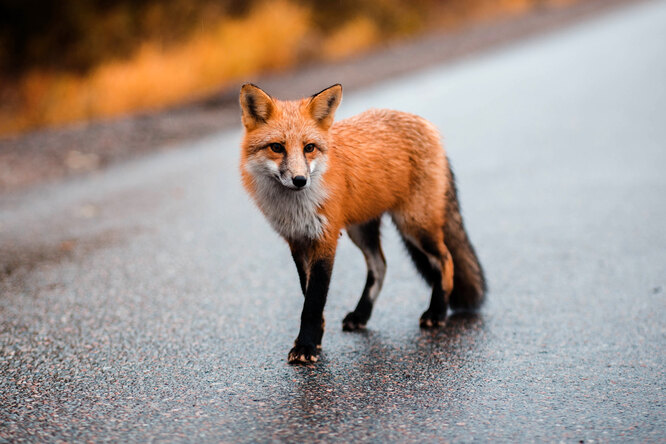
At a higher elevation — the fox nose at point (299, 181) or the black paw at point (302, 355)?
the fox nose at point (299, 181)

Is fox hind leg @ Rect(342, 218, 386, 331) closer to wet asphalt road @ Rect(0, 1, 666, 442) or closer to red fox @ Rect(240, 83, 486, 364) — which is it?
red fox @ Rect(240, 83, 486, 364)

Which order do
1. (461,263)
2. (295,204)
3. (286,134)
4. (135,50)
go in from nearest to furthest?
(286,134) → (295,204) → (461,263) → (135,50)

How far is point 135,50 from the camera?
14.5m

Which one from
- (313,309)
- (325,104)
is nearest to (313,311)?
(313,309)

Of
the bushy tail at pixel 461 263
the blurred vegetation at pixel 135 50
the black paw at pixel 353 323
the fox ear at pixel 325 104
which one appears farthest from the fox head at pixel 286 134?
the blurred vegetation at pixel 135 50

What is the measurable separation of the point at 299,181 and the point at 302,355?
3.03 feet

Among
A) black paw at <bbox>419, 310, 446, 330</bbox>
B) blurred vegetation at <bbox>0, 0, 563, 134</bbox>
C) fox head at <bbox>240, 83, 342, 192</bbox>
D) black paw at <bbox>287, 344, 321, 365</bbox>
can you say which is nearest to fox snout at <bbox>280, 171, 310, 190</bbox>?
fox head at <bbox>240, 83, 342, 192</bbox>

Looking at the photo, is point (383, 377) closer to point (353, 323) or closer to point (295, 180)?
point (353, 323)

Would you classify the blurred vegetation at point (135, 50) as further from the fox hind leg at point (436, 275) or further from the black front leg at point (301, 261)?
the fox hind leg at point (436, 275)

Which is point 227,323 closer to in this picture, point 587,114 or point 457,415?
point 457,415

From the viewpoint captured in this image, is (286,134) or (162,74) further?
(162,74)

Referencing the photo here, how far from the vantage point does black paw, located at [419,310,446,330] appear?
4.73 metres

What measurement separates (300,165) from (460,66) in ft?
36.4

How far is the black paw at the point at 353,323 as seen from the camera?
4.72 meters
